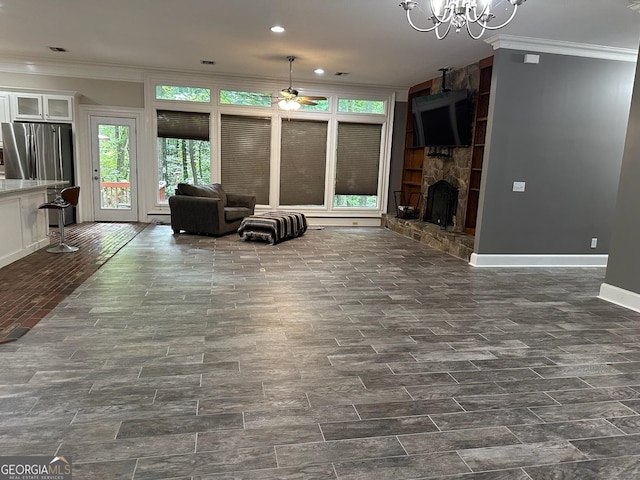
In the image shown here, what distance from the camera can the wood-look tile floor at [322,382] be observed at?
6.63 ft

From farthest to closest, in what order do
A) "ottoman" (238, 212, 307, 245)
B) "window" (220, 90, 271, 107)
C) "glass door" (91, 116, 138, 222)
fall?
"window" (220, 90, 271, 107) → "glass door" (91, 116, 138, 222) → "ottoman" (238, 212, 307, 245)

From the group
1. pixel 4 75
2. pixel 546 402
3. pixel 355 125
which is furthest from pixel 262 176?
pixel 546 402

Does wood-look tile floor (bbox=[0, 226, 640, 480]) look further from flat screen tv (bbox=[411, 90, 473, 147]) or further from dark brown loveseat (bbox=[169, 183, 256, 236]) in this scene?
flat screen tv (bbox=[411, 90, 473, 147])

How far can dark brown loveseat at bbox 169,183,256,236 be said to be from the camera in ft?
23.9

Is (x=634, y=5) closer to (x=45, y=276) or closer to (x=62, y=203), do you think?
(x=45, y=276)

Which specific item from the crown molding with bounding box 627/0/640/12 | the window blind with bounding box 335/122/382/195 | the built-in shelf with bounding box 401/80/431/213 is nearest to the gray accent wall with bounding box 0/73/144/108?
the window blind with bounding box 335/122/382/195

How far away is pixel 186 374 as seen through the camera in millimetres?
2734

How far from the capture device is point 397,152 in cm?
970

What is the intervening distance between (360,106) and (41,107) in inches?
239

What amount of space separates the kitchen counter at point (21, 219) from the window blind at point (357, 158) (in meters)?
5.61

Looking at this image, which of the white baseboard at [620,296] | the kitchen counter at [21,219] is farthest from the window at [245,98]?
the white baseboard at [620,296]
